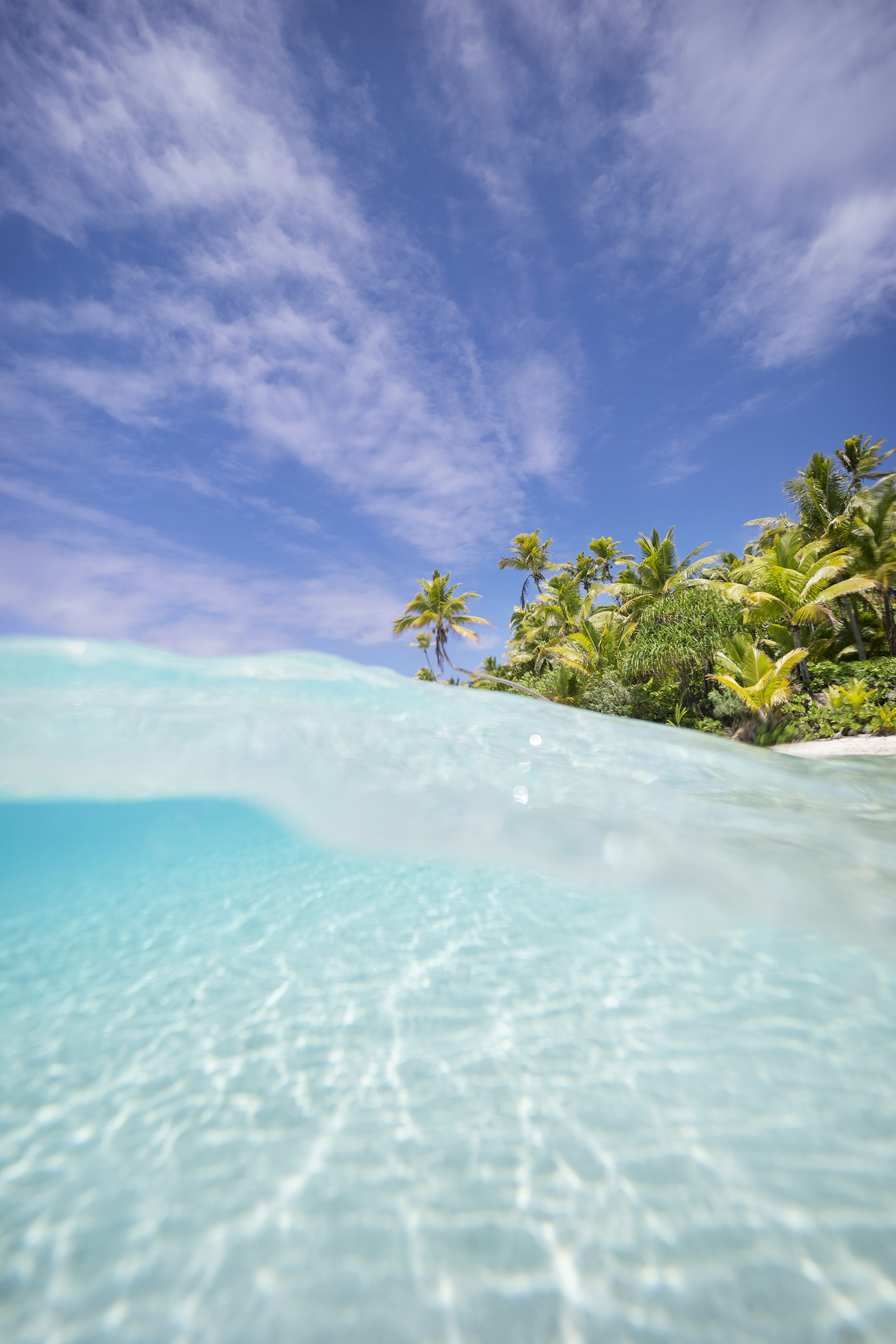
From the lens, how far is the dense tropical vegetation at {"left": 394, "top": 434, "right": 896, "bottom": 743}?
1461 centimetres

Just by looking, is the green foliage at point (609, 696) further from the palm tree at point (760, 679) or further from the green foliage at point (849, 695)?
the green foliage at point (849, 695)

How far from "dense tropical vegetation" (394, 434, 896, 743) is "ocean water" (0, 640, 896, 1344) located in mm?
7346

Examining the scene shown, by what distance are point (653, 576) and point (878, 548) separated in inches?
322

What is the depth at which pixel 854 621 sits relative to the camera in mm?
17297

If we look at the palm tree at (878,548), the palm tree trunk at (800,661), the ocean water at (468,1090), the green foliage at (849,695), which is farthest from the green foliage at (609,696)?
the ocean water at (468,1090)

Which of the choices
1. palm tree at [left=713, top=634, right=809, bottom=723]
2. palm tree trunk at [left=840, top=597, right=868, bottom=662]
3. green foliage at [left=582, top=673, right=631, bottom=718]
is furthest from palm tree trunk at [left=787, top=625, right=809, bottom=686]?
green foliage at [left=582, top=673, right=631, bottom=718]

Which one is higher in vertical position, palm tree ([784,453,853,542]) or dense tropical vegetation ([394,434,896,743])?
palm tree ([784,453,853,542])

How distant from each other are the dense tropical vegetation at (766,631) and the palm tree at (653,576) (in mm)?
58

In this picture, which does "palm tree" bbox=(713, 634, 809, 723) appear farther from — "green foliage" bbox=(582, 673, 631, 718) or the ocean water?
the ocean water

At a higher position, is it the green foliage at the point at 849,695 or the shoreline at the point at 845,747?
the green foliage at the point at 849,695

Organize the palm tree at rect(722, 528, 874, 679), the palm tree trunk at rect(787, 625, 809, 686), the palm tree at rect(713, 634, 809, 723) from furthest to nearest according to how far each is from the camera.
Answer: the palm tree at rect(722, 528, 874, 679), the palm tree trunk at rect(787, 625, 809, 686), the palm tree at rect(713, 634, 809, 723)

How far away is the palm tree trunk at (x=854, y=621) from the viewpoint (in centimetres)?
1703

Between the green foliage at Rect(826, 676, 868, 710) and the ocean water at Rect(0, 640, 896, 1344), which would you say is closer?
the ocean water at Rect(0, 640, 896, 1344)

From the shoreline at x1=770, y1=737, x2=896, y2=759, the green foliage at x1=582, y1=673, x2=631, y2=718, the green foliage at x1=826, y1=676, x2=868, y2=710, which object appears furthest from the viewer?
the green foliage at x1=582, y1=673, x2=631, y2=718
